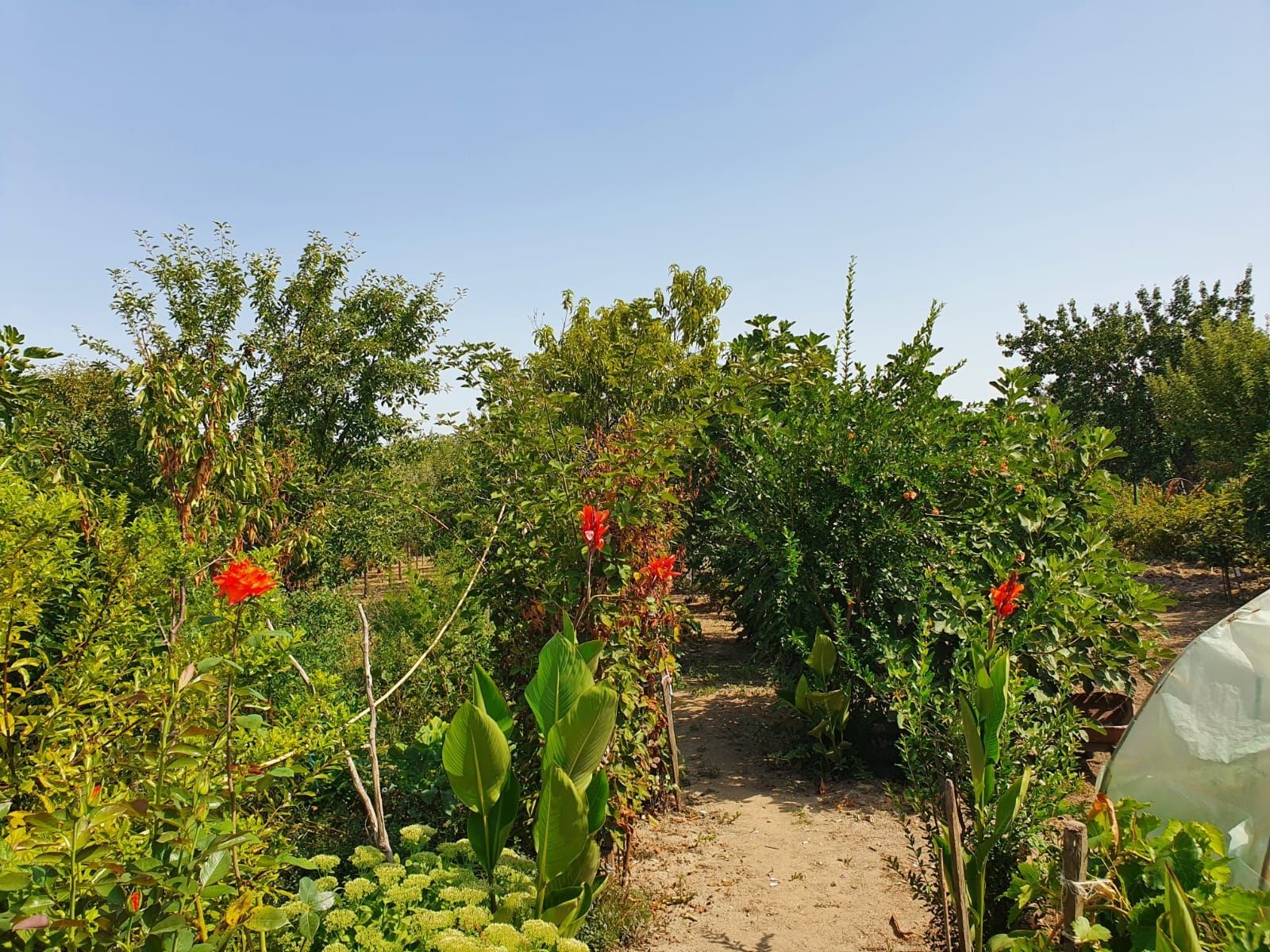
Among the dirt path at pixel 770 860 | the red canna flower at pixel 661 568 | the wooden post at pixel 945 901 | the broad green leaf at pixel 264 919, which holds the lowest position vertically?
the dirt path at pixel 770 860

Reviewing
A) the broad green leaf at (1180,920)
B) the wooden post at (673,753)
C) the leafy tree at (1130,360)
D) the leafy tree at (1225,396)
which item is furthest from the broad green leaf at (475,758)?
the leafy tree at (1130,360)

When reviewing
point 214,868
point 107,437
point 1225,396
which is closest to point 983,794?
point 214,868

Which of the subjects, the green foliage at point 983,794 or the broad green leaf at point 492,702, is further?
the broad green leaf at point 492,702

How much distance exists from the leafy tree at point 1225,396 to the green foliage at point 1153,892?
14014 millimetres

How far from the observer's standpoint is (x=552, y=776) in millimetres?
2416

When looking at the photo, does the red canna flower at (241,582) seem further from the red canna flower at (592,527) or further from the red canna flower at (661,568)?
the red canna flower at (661,568)

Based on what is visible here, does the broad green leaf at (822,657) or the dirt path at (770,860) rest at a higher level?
the broad green leaf at (822,657)

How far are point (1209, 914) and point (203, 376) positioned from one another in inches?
191

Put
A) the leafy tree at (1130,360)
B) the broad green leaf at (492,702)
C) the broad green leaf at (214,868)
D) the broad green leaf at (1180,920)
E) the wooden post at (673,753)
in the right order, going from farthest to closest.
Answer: the leafy tree at (1130,360)
the wooden post at (673,753)
the broad green leaf at (492,702)
the broad green leaf at (1180,920)
the broad green leaf at (214,868)

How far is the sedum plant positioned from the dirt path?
0.78 m

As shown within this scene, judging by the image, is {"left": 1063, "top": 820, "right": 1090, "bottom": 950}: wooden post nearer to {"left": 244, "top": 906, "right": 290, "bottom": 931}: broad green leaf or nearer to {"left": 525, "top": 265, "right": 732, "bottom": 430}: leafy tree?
{"left": 244, "top": 906, "right": 290, "bottom": 931}: broad green leaf

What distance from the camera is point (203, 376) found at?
4.14 metres

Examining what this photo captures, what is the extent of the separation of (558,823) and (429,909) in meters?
0.46

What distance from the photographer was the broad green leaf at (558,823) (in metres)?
2.41
